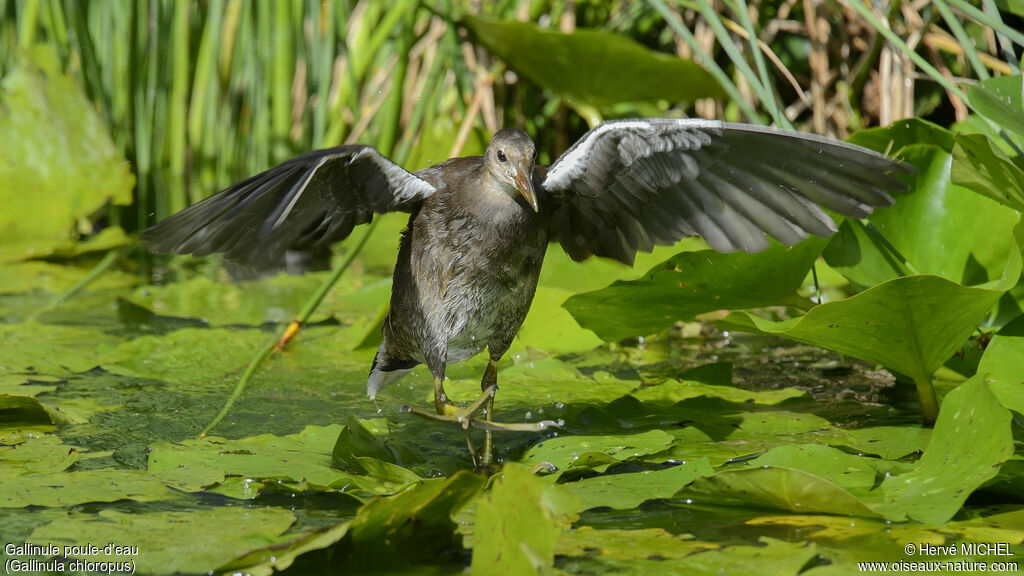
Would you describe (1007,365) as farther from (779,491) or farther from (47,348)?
(47,348)

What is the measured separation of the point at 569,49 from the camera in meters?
4.23

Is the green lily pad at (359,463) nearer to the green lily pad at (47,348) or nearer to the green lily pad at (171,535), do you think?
the green lily pad at (171,535)

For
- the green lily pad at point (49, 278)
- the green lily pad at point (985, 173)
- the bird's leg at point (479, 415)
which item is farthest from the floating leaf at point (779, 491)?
the green lily pad at point (49, 278)

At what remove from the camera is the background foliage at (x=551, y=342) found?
1907 mm

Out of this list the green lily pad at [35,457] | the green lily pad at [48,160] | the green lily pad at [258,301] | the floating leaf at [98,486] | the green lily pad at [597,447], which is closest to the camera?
the floating leaf at [98,486]

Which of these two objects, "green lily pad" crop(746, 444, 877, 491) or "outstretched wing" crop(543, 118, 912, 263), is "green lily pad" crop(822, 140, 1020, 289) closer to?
"outstretched wing" crop(543, 118, 912, 263)

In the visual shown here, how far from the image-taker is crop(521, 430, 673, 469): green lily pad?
7.61 ft

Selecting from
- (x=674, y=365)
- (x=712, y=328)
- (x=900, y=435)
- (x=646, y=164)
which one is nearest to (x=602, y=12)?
(x=712, y=328)

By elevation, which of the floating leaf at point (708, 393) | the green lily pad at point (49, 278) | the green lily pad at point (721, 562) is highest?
the green lily pad at point (721, 562)

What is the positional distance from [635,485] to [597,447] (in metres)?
0.28

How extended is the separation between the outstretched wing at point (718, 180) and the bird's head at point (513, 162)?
0.07 meters

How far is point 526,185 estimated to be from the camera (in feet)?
8.11

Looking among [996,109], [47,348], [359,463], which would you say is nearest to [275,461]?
[359,463]

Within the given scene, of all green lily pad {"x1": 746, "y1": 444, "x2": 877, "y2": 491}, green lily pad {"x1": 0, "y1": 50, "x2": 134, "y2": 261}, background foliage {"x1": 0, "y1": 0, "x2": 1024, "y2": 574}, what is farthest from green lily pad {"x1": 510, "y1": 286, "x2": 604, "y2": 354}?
green lily pad {"x1": 0, "y1": 50, "x2": 134, "y2": 261}
